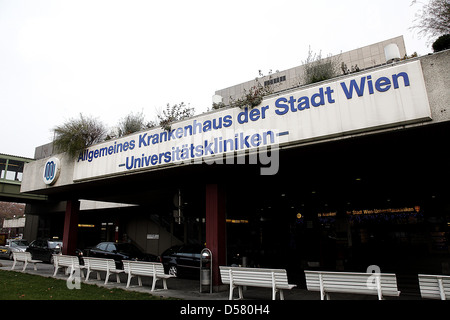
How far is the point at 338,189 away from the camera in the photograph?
1467cm

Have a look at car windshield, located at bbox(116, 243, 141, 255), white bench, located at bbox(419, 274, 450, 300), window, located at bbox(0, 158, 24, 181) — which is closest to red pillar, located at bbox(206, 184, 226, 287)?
white bench, located at bbox(419, 274, 450, 300)

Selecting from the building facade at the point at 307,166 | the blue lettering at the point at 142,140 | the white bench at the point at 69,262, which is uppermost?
the blue lettering at the point at 142,140

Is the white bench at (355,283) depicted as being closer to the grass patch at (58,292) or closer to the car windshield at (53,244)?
the grass patch at (58,292)

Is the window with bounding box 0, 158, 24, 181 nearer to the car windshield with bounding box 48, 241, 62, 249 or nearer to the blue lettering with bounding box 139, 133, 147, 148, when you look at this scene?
the car windshield with bounding box 48, 241, 62, 249

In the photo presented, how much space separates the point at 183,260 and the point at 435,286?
9.77m

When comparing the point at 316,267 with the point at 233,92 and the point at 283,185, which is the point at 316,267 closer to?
the point at 283,185

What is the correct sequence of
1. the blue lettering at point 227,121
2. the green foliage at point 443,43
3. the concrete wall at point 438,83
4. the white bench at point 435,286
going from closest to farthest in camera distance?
the white bench at point 435,286
the concrete wall at point 438,83
the green foliage at point 443,43
the blue lettering at point 227,121

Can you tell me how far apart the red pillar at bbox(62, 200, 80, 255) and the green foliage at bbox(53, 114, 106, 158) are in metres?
3.76

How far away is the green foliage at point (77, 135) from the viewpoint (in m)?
12.5

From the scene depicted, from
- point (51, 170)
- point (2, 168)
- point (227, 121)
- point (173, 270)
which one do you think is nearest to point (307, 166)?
point (227, 121)

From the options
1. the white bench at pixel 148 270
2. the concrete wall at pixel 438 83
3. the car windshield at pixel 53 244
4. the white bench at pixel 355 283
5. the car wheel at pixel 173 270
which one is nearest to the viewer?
the concrete wall at pixel 438 83

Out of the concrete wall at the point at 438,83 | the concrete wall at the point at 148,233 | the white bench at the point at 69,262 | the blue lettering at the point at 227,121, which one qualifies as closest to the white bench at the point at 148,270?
the white bench at the point at 69,262

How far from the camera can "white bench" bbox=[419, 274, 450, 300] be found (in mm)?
5676

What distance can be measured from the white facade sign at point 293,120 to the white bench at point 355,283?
3048mm
